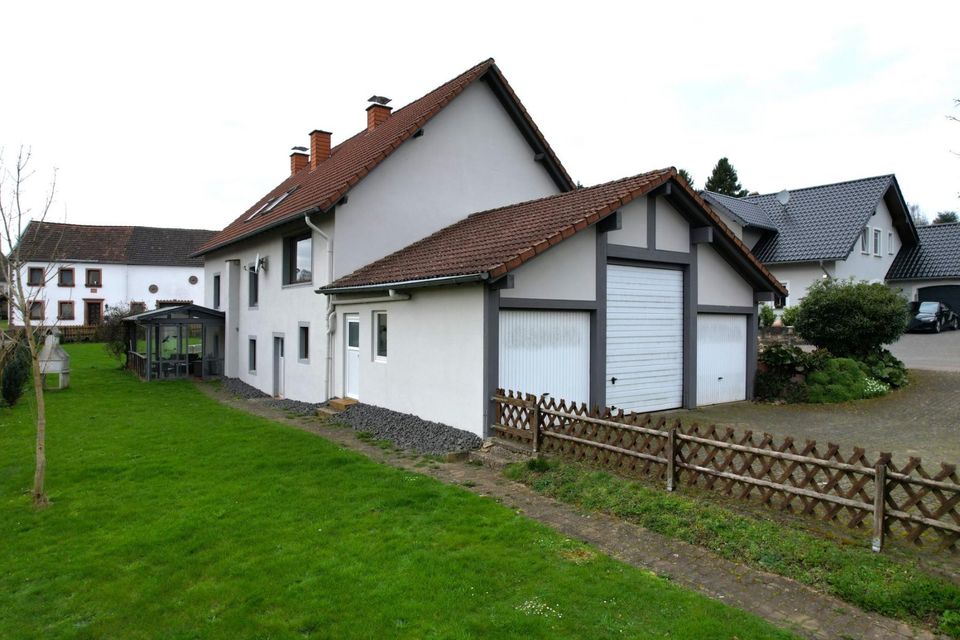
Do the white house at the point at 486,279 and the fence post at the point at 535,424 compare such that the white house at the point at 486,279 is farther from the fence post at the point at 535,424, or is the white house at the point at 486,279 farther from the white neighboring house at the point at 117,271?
the white neighboring house at the point at 117,271

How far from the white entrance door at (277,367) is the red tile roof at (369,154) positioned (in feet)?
10.8

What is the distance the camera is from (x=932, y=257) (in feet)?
104

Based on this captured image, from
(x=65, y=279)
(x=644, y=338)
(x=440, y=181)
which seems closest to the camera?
(x=644, y=338)

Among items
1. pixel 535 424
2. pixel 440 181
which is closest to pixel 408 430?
pixel 535 424

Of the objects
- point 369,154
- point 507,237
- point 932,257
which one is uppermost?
point 369,154

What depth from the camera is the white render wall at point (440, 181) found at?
47.6 ft

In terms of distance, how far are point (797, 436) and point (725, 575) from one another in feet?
21.2

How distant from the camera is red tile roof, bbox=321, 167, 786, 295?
10.3 m

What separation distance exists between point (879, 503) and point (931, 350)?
2162cm

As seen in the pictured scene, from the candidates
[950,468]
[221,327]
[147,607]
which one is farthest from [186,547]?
[221,327]

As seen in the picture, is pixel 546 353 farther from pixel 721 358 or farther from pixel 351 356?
pixel 721 358

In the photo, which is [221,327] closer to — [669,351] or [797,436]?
[669,351]

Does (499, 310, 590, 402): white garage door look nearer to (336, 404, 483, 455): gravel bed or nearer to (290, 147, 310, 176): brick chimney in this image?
(336, 404, 483, 455): gravel bed

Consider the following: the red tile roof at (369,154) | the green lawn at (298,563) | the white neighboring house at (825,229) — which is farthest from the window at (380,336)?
the white neighboring house at (825,229)
